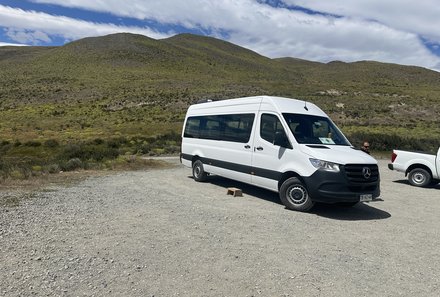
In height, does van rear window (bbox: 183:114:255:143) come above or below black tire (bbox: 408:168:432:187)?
above

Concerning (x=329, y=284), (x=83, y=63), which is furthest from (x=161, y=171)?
(x=83, y=63)

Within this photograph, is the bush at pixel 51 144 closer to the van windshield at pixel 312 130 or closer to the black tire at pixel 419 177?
the van windshield at pixel 312 130

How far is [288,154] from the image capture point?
29.7ft

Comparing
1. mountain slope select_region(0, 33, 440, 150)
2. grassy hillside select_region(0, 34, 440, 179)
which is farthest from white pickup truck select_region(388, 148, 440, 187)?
mountain slope select_region(0, 33, 440, 150)

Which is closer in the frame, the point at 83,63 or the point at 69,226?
the point at 69,226

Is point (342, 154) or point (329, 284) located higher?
point (342, 154)

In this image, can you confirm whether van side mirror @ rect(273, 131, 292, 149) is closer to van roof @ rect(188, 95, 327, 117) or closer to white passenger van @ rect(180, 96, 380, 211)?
white passenger van @ rect(180, 96, 380, 211)

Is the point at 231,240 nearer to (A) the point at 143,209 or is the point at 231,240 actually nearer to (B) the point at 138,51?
(A) the point at 143,209

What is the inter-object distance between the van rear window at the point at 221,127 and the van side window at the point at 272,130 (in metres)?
0.45

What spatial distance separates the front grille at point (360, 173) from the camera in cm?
838

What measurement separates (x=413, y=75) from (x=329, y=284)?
146m

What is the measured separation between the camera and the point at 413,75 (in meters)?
134

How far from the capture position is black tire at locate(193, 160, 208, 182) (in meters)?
12.7

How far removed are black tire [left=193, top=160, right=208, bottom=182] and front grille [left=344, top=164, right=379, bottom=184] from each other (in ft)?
17.5
